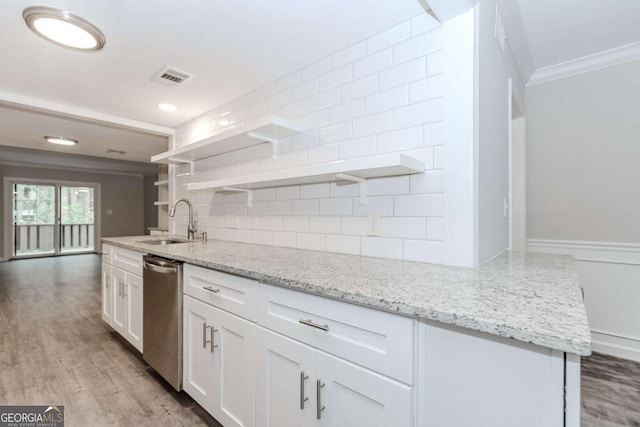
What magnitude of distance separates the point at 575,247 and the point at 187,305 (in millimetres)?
3044

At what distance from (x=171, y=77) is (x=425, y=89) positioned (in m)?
1.86

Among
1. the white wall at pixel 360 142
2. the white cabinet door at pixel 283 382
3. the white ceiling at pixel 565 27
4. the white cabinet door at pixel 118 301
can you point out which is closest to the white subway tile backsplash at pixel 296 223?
the white wall at pixel 360 142

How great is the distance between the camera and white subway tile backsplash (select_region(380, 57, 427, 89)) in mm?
1531

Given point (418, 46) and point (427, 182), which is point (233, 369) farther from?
point (418, 46)

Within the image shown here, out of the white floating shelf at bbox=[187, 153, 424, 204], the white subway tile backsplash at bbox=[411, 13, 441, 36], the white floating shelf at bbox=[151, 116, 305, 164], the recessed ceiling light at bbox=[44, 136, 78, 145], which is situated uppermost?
the recessed ceiling light at bbox=[44, 136, 78, 145]

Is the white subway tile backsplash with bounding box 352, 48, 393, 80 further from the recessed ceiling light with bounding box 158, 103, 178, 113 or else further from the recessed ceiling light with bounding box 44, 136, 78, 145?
the recessed ceiling light with bounding box 44, 136, 78, 145

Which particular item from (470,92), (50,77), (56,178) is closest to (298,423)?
(470,92)

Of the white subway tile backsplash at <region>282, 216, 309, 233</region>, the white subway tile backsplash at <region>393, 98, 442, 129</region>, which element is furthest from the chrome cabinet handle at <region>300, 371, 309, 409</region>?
the white subway tile backsplash at <region>393, 98, 442, 129</region>

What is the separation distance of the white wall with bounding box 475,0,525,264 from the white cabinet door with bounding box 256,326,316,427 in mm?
913

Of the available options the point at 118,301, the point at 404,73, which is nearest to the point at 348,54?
the point at 404,73

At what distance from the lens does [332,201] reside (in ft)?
6.27

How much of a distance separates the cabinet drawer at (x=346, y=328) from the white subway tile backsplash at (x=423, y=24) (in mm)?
1402

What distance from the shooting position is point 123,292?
2453 mm

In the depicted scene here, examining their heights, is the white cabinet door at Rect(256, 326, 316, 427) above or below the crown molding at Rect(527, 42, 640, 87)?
below
